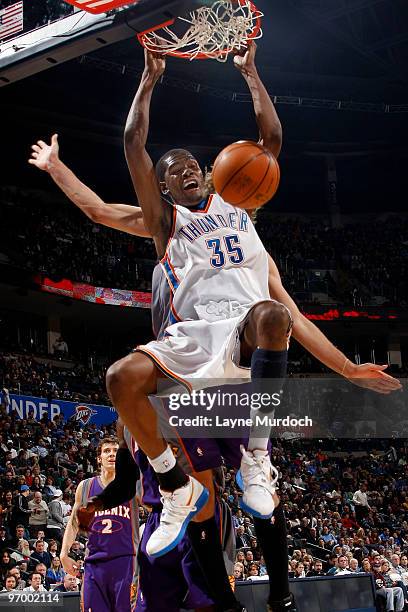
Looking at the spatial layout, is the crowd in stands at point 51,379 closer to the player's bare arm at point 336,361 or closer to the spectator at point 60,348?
the spectator at point 60,348

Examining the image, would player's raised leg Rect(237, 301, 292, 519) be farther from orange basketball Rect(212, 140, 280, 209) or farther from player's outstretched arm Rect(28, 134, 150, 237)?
player's outstretched arm Rect(28, 134, 150, 237)

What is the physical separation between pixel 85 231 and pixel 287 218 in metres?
7.64

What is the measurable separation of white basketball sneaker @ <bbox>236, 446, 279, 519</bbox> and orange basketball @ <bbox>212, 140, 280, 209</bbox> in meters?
1.07

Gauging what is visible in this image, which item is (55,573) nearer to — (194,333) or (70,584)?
(70,584)

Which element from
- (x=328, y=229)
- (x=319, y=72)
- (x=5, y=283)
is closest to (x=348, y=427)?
(x=328, y=229)

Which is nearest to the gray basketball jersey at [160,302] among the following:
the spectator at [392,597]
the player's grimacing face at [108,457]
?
the player's grimacing face at [108,457]

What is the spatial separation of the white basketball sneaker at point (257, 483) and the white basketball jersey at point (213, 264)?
63 centimetres

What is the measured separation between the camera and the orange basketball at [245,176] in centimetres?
364

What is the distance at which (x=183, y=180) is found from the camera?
161 inches

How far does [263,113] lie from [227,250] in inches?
33.9

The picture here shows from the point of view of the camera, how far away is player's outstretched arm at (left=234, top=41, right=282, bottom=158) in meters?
4.27

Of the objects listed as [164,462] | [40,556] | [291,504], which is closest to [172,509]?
[164,462]

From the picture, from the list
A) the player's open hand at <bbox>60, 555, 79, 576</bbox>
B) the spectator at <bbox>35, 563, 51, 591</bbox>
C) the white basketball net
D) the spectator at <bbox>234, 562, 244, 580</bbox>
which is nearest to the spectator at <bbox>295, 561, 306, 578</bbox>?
the spectator at <bbox>234, 562, 244, 580</bbox>

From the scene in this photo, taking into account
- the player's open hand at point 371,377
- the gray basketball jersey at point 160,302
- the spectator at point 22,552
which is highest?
the gray basketball jersey at point 160,302
